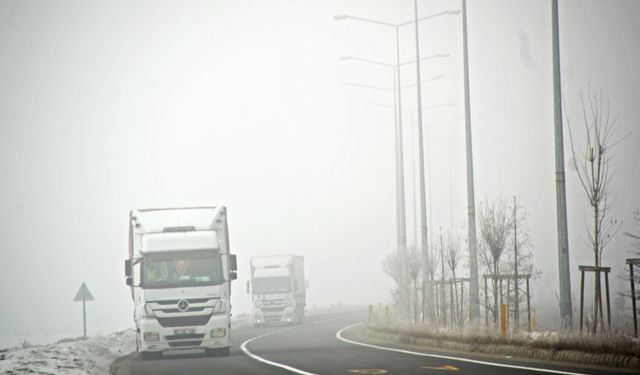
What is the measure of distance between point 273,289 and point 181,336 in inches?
1215

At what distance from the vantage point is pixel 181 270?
3086cm

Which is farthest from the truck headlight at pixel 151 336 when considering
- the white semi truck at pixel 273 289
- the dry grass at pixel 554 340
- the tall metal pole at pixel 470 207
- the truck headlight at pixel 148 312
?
the white semi truck at pixel 273 289

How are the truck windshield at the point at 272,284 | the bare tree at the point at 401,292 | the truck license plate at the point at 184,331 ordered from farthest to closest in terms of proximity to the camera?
the truck windshield at the point at 272,284, the bare tree at the point at 401,292, the truck license plate at the point at 184,331

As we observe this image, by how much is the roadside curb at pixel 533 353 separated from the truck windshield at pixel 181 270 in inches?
241

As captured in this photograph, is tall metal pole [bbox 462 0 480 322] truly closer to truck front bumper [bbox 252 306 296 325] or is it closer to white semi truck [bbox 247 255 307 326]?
white semi truck [bbox 247 255 307 326]

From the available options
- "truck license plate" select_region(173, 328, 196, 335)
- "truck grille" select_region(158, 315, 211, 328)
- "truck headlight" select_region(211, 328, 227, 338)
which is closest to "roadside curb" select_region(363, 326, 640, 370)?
"truck headlight" select_region(211, 328, 227, 338)

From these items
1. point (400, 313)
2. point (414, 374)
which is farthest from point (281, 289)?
point (414, 374)

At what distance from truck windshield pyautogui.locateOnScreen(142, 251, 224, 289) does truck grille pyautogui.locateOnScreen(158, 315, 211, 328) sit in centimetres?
92

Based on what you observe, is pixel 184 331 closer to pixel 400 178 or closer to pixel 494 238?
pixel 494 238

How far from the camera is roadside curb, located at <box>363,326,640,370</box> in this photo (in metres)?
19.6

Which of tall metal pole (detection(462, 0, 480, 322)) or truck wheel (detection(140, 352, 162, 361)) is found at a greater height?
tall metal pole (detection(462, 0, 480, 322))

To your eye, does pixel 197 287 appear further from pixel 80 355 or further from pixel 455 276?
pixel 455 276

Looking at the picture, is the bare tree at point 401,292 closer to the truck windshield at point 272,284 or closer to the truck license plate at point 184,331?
the truck windshield at point 272,284

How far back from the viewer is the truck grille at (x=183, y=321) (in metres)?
30.4
